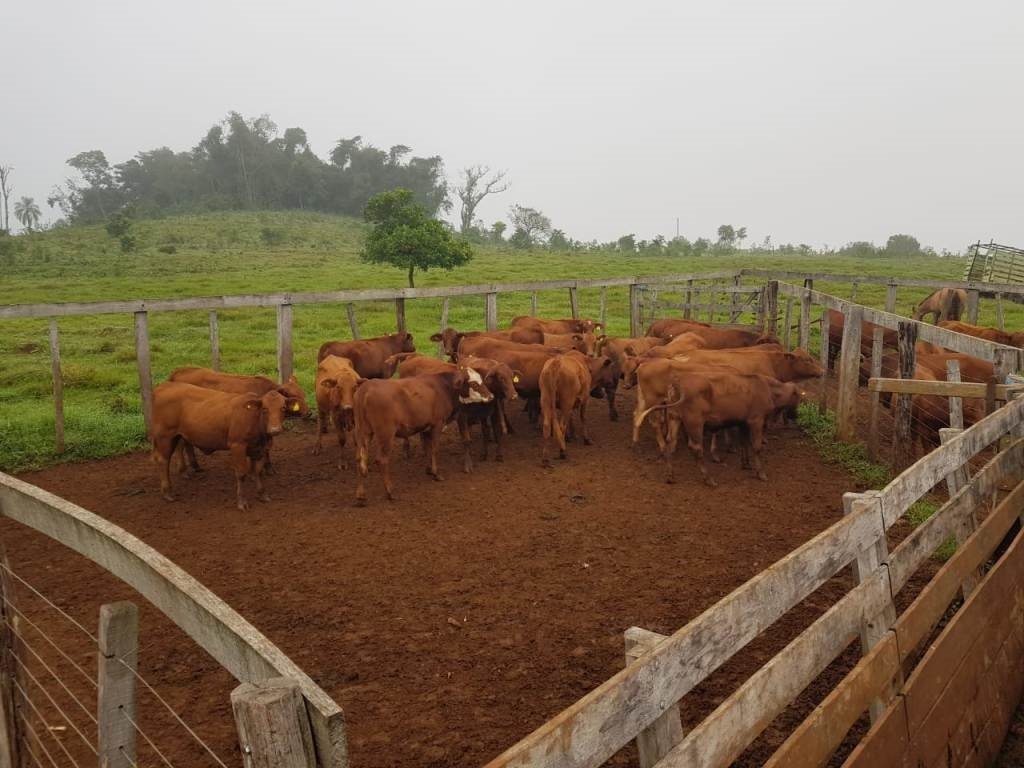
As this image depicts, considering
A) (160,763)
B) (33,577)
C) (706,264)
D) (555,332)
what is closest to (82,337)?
(555,332)

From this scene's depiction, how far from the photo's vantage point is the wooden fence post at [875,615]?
9.20 ft

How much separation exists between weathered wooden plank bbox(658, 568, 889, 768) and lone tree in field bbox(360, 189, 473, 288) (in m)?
22.3

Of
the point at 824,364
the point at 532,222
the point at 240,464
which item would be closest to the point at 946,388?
the point at 824,364

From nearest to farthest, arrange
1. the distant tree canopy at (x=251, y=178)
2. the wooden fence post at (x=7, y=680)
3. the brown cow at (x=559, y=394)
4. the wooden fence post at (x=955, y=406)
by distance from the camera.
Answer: the wooden fence post at (x=7, y=680) < the wooden fence post at (x=955, y=406) < the brown cow at (x=559, y=394) < the distant tree canopy at (x=251, y=178)

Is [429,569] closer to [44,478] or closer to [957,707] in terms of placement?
[957,707]

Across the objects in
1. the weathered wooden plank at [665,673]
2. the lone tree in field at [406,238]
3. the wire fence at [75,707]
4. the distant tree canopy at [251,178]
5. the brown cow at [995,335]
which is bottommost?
the wire fence at [75,707]

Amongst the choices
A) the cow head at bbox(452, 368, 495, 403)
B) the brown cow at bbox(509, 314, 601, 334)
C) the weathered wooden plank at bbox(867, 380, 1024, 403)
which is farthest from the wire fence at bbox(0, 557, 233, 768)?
the brown cow at bbox(509, 314, 601, 334)

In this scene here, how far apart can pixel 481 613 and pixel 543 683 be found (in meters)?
1.03

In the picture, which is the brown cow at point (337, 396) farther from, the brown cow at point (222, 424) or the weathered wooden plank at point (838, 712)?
the weathered wooden plank at point (838, 712)

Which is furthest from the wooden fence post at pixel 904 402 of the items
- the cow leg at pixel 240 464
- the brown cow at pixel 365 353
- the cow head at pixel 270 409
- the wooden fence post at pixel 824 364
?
the brown cow at pixel 365 353

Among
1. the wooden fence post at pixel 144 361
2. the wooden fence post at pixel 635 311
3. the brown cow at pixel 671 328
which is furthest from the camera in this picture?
the wooden fence post at pixel 635 311

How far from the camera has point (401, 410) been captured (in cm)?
850

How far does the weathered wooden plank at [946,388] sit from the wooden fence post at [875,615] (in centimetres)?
304

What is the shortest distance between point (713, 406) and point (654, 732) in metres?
7.38
